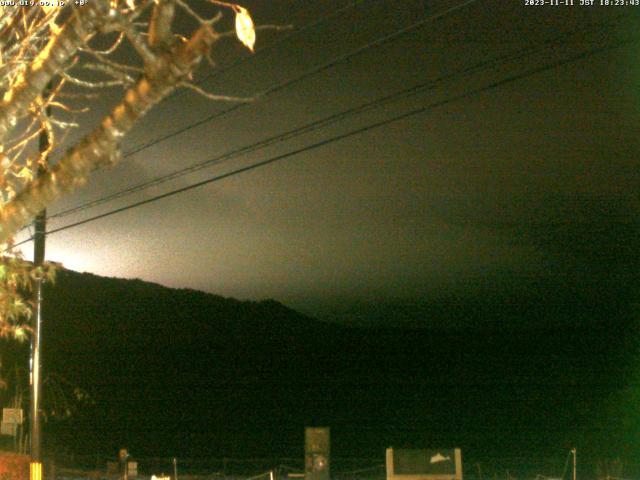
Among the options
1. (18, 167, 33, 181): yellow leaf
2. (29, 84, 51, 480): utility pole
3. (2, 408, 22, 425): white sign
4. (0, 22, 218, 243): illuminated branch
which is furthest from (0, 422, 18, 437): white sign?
(0, 22, 218, 243): illuminated branch

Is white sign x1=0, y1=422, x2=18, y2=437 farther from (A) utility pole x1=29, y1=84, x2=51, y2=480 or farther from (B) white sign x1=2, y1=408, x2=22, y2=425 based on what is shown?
(A) utility pole x1=29, y1=84, x2=51, y2=480

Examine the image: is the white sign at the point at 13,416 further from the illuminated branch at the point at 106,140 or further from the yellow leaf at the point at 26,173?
the illuminated branch at the point at 106,140

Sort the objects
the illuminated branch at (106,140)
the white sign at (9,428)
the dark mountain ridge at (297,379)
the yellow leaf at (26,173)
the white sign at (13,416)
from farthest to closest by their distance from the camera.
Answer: the dark mountain ridge at (297,379) < the white sign at (9,428) < the white sign at (13,416) < the yellow leaf at (26,173) < the illuminated branch at (106,140)

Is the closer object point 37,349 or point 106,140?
point 106,140

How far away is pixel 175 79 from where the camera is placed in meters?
5.42

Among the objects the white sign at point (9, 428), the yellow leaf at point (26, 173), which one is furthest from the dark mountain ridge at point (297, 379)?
the yellow leaf at point (26, 173)

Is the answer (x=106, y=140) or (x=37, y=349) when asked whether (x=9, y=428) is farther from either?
(x=106, y=140)

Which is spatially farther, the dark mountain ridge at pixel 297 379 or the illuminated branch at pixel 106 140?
the dark mountain ridge at pixel 297 379

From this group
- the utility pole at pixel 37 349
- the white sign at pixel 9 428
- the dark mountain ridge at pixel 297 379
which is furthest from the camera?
the dark mountain ridge at pixel 297 379

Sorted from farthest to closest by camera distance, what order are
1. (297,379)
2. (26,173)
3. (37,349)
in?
1. (297,379)
2. (37,349)
3. (26,173)

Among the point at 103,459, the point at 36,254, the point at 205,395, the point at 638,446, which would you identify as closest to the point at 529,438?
the point at 638,446

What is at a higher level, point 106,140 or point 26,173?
point 26,173

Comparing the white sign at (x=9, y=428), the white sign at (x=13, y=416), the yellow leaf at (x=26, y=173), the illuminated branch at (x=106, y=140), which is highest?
the yellow leaf at (x=26, y=173)

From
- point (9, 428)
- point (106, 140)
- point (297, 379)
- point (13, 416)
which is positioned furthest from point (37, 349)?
point (297, 379)
